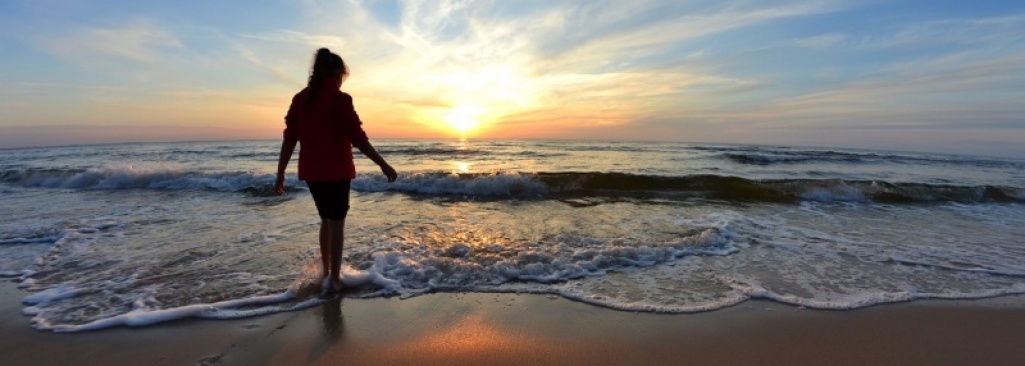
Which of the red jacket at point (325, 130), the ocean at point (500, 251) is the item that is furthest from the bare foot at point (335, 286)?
the red jacket at point (325, 130)

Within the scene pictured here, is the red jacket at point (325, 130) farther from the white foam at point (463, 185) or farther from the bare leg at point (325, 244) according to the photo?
the white foam at point (463, 185)

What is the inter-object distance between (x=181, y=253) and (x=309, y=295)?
2.27 m

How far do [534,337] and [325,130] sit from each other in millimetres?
1982

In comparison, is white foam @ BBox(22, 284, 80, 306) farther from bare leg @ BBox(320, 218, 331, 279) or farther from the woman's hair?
the woman's hair

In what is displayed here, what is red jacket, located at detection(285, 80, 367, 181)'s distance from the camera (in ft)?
10.6

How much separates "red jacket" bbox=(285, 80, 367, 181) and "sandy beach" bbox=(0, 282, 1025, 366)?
99cm

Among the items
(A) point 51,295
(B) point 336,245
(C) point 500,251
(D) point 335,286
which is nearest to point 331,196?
(B) point 336,245

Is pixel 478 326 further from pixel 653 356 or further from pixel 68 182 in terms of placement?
pixel 68 182

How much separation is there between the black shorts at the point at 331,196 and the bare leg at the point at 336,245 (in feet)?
0.21

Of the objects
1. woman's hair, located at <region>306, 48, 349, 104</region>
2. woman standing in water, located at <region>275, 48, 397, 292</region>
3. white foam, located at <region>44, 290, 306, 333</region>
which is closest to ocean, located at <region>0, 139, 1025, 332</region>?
white foam, located at <region>44, 290, 306, 333</region>

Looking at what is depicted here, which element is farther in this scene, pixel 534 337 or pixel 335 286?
pixel 335 286

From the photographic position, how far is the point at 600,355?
268 cm

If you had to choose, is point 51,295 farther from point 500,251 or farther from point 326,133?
point 500,251

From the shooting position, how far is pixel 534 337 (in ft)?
9.55
